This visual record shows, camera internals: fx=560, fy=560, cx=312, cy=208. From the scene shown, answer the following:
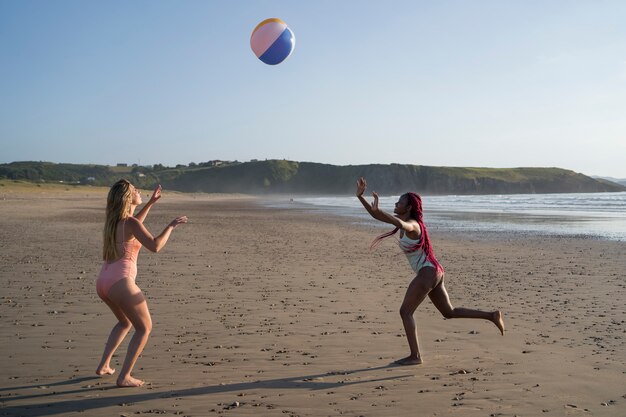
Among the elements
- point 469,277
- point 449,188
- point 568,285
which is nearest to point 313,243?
point 469,277

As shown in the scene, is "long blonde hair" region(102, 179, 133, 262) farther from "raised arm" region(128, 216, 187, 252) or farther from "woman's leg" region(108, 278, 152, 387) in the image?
"woman's leg" region(108, 278, 152, 387)

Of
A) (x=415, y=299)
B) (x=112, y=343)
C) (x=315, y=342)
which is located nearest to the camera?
(x=112, y=343)

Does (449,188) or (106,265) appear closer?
(106,265)

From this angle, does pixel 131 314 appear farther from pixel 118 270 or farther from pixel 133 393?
pixel 133 393

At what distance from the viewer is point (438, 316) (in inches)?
335

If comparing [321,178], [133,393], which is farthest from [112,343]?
[321,178]

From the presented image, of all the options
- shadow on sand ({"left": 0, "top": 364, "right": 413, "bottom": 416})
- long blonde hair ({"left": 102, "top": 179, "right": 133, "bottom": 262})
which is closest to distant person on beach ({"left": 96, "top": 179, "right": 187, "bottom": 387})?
long blonde hair ({"left": 102, "top": 179, "right": 133, "bottom": 262})

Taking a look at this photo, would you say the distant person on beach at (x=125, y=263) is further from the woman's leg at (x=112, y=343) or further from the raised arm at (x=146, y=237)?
the woman's leg at (x=112, y=343)

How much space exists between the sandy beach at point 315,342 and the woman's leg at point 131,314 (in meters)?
0.17

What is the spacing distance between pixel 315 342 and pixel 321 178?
543 ft

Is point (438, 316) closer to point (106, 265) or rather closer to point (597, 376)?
point (597, 376)

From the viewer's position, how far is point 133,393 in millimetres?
5203

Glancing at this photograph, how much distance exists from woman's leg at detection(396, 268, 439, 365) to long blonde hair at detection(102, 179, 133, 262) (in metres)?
3.04

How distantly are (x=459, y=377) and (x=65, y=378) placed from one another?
3973 mm
